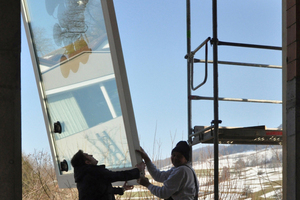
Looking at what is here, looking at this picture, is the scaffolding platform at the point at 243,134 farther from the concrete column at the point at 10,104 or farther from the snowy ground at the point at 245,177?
the concrete column at the point at 10,104

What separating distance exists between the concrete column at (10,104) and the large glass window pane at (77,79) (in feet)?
3.38

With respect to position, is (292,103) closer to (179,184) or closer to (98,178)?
(179,184)

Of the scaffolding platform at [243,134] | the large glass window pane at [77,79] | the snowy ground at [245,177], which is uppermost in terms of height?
the large glass window pane at [77,79]

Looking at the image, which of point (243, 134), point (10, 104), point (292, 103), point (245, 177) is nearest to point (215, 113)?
point (243, 134)

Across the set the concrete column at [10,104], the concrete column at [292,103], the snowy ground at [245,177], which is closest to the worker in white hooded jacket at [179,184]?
the concrete column at [292,103]

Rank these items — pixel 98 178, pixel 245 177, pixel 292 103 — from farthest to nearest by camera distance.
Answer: pixel 245 177
pixel 98 178
pixel 292 103

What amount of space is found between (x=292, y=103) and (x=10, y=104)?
5.02 feet

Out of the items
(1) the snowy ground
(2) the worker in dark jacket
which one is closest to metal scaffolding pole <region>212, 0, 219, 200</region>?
(2) the worker in dark jacket

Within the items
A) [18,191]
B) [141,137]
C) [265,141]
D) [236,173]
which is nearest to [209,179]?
[236,173]

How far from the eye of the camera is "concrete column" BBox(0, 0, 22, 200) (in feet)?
4.50

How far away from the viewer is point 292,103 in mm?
2119

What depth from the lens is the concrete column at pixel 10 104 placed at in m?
1.37

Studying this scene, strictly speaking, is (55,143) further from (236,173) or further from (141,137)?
(236,173)

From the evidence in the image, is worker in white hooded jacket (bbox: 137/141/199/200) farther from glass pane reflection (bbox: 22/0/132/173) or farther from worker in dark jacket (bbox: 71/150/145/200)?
glass pane reflection (bbox: 22/0/132/173)
